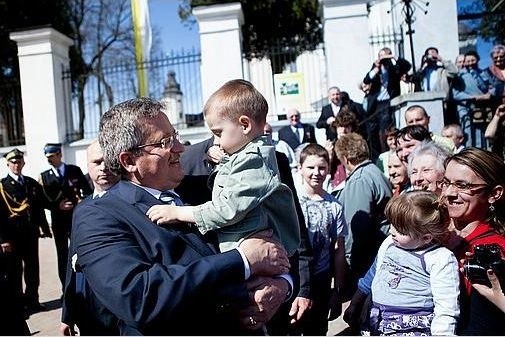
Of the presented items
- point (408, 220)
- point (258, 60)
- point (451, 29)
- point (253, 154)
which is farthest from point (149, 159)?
point (258, 60)

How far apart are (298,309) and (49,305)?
4.70 meters

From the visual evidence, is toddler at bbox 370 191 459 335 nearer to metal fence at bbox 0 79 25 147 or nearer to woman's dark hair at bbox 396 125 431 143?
woman's dark hair at bbox 396 125 431 143

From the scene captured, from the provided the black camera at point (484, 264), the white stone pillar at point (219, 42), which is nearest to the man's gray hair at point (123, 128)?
the black camera at point (484, 264)

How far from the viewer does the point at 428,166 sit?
136 inches

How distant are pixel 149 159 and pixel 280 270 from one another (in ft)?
2.15

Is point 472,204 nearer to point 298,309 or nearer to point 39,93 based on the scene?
point 298,309

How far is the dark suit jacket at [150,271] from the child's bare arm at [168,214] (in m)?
0.03

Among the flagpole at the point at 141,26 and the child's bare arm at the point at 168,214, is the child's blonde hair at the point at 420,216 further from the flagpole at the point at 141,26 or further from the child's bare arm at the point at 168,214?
the flagpole at the point at 141,26

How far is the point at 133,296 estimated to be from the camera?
180cm

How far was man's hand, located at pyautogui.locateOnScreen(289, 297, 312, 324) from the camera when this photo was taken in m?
3.64

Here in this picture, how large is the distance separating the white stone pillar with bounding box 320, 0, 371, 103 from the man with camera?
72.1 inches

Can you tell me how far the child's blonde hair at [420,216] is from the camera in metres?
2.77

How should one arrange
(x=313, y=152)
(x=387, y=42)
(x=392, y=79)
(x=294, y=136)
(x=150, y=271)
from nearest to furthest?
(x=150, y=271), (x=313, y=152), (x=392, y=79), (x=294, y=136), (x=387, y=42)

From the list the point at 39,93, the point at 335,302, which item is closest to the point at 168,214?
the point at 335,302
